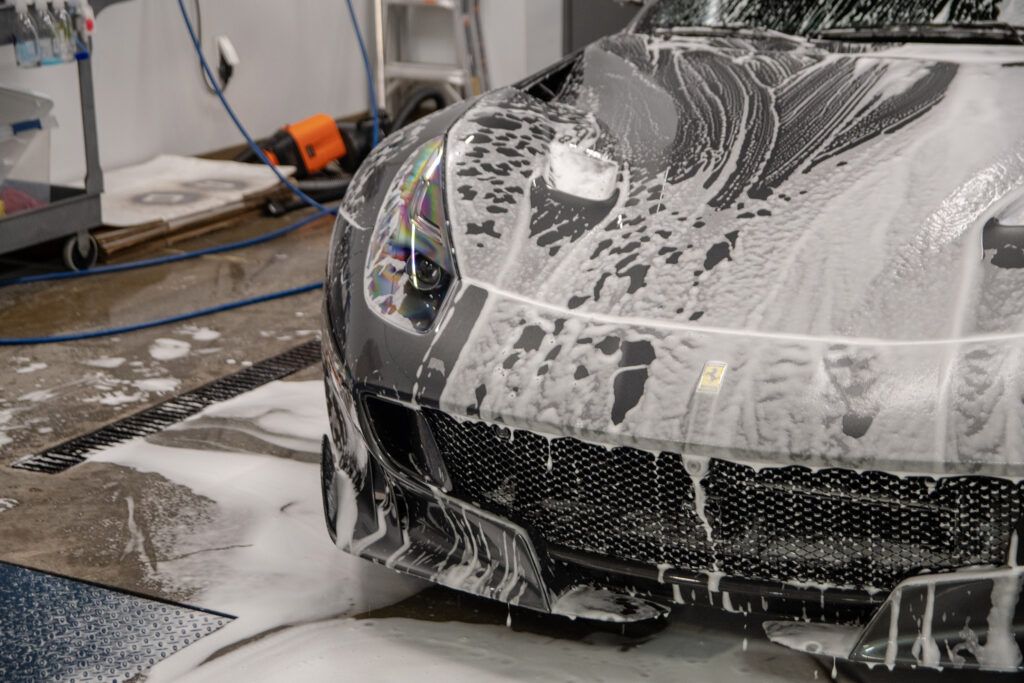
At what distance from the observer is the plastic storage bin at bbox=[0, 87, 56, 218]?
4.05 meters

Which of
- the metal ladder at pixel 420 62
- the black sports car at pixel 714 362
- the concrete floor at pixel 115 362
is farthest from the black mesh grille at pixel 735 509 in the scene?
the metal ladder at pixel 420 62

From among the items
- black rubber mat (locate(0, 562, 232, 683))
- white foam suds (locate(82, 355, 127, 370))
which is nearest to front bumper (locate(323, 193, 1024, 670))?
black rubber mat (locate(0, 562, 232, 683))

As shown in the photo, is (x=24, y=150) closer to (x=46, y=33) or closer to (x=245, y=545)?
(x=46, y=33)

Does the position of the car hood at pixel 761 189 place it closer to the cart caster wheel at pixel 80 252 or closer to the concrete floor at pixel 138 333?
the concrete floor at pixel 138 333

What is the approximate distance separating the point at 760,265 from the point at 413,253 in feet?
1.74

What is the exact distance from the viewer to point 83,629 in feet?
7.00

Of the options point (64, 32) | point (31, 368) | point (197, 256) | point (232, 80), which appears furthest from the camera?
point (232, 80)

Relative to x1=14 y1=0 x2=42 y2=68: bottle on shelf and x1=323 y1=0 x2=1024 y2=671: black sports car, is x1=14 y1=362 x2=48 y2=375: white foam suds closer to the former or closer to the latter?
x1=14 y1=0 x2=42 y2=68: bottle on shelf

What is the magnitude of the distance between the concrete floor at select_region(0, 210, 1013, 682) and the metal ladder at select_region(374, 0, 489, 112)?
2547 millimetres

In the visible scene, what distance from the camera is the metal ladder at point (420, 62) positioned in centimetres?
607

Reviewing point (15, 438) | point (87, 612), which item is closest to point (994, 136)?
point (87, 612)

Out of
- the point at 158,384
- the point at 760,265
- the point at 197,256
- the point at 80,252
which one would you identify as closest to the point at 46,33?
the point at 80,252

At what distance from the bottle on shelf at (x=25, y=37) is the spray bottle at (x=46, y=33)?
2 centimetres

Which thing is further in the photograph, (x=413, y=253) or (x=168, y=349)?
(x=168, y=349)
